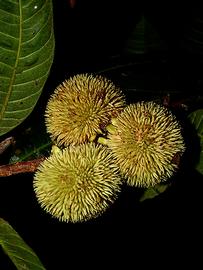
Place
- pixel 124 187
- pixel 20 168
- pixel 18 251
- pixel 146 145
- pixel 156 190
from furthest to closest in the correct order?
pixel 124 187, pixel 156 190, pixel 20 168, pixel 146 145, pixel 18 251

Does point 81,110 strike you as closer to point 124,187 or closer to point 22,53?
point 22,53

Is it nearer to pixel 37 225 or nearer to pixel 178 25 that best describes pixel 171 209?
pixel 37 225

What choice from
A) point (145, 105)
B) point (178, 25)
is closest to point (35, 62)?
point (145, 105)

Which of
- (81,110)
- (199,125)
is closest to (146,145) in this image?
(81,110)

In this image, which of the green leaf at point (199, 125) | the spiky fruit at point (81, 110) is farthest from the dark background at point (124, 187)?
the spiky fruit at point (81, 110)

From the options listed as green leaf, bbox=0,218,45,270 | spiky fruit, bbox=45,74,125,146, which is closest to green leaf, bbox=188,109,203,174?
spiky fruit, bbox=45,74,125,146

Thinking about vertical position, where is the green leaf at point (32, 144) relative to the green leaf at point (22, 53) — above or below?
below

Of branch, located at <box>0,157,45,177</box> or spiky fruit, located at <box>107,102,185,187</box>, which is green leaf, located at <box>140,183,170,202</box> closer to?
spiky fruit, located at <box>107,102,185,187</box>

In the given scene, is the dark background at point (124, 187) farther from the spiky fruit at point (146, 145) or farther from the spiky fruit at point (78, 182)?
the spiky fruit at point (78, 182)
